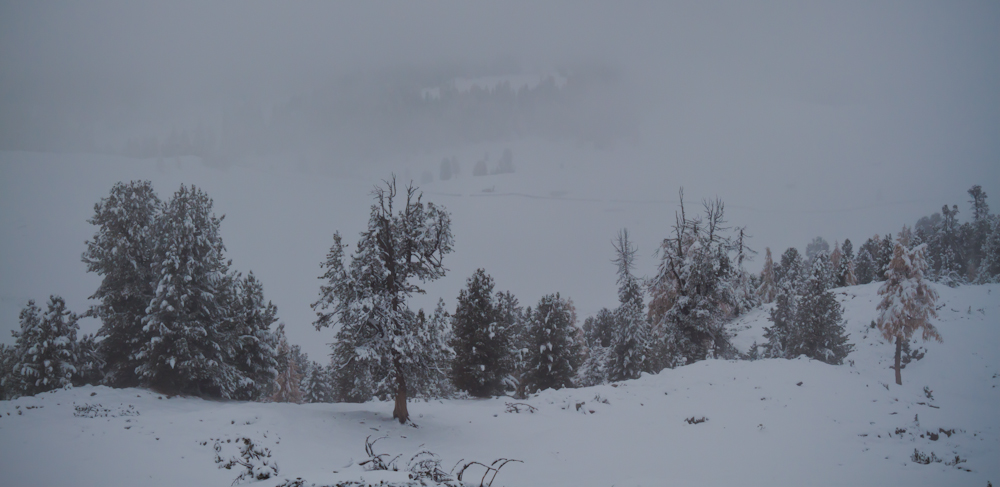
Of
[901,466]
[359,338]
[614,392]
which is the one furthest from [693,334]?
[359,338]

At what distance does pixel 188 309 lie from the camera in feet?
65.7

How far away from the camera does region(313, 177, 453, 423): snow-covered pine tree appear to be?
15398 mm

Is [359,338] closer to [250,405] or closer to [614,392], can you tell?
[250,405]

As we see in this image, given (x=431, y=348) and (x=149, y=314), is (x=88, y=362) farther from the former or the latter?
(x=431, y=348)

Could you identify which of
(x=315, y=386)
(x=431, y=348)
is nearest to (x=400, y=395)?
(x=431, y=348)

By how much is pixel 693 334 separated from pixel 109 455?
88.6 feet

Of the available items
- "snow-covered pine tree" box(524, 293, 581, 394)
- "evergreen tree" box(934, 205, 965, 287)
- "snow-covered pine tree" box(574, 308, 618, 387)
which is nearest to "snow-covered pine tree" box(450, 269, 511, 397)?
"snow-covered pine tree" box(524, 293, 581, 394)

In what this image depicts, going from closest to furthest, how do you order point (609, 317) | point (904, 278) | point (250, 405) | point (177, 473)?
point (177, 473) < point (250, 405) < point (904, 278) < point (609, 317)

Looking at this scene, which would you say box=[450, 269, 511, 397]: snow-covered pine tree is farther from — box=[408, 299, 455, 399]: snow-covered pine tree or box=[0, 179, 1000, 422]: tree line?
box=[408, 299, 455, 399]: snow-covered pine tree

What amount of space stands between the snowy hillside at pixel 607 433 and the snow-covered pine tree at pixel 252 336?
3.96 metres

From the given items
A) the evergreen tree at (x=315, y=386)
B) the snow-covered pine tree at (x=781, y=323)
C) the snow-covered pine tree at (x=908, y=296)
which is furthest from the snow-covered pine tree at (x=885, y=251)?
the evergreen tree at (x=315, y=386)

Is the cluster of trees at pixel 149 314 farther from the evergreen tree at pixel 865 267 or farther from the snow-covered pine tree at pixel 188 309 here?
the evergreen tree at pixel 865 267

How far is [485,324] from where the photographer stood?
26.0 metres

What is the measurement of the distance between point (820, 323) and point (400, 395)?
34939 mm
